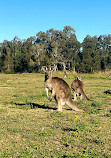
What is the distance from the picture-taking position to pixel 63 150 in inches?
174

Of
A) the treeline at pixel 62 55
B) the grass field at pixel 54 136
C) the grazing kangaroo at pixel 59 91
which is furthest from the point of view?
the treeline at pixel 62 55

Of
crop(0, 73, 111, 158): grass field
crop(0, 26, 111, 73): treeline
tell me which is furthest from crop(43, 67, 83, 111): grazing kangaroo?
crop(0, 26, 111, 73): treeline

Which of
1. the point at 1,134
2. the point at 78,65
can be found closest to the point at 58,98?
the point at 1,134

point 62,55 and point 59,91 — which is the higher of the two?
point 62,55

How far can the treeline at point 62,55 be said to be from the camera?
2263 inches

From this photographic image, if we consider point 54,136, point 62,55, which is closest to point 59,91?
point 54,136

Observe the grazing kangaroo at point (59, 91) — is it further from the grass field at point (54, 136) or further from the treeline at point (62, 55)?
the treeline at point (62, 55)

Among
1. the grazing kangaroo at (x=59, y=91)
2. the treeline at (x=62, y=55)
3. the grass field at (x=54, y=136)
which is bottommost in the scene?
the grass field at (x=54, y=136)

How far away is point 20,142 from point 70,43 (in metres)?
60.8

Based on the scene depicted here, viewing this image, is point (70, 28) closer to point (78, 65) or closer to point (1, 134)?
point (78, 65)

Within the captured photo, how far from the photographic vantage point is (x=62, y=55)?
6041 cm

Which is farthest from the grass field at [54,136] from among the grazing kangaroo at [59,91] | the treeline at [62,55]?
the treeline at [62,55]

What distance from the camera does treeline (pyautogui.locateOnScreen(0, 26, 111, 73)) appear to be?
57469 millimetres

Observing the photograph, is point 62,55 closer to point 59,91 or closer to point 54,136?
point 59,91
